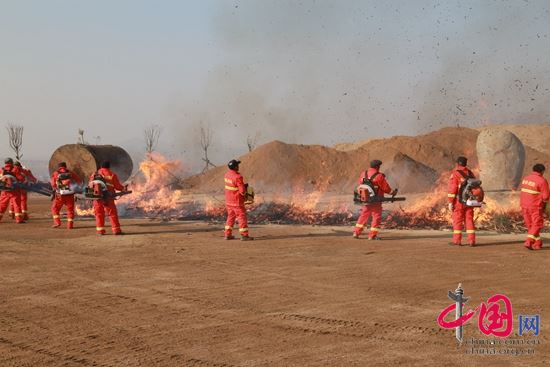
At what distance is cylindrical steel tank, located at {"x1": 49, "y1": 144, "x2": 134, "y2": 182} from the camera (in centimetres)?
2317

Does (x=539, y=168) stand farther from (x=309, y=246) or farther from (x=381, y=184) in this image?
(x=309, y=246)

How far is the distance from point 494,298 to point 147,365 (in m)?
4.51

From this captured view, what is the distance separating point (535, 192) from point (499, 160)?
1158 cm

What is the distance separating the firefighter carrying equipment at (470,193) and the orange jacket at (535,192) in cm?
82

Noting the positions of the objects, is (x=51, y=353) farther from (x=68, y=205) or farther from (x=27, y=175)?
(x=27, y=175)

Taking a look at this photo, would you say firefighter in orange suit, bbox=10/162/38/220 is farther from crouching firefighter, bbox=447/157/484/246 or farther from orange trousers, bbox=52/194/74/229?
crouching firefighter, bbox=447/157/484/246

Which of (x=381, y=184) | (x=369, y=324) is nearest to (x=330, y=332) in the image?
(x=369, y=324)

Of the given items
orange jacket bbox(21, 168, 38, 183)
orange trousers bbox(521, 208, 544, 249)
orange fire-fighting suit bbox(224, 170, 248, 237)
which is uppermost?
orange jacket bbox(21, 168, 38, 183)

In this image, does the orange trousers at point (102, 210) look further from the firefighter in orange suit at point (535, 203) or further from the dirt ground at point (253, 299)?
the firefighter in orange suit at point (535, 203)

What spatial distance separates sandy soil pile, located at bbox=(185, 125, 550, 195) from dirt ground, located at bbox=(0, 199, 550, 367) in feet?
74.8

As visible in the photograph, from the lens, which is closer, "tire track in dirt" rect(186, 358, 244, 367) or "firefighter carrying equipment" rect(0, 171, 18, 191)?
"tire track in dirt" rect(186, 358, 244, 367)

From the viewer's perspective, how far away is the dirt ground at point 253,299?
17.7ft

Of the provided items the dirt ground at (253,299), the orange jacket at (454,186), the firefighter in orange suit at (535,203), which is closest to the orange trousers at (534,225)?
the firefighter in orange suit at (535,203)

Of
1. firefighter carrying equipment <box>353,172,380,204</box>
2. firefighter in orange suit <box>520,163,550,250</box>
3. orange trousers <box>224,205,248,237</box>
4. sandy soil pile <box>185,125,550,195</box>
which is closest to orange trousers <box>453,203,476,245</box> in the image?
firefighter in orange suit <box>520,163,550,250</box>
